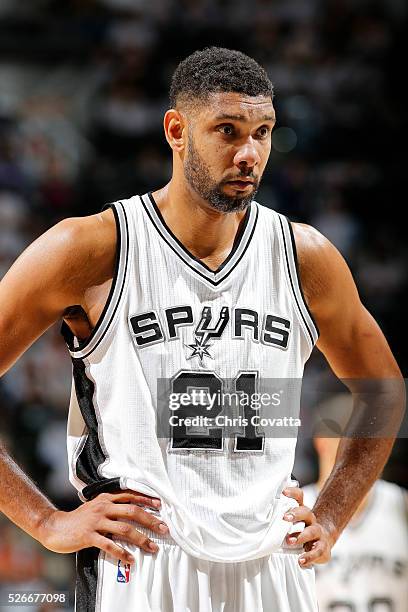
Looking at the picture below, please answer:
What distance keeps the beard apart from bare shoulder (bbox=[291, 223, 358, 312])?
0.65ft

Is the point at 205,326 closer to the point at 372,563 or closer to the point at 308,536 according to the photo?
the point at 308,536

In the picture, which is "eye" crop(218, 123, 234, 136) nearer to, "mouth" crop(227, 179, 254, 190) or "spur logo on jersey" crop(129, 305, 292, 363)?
"mouth" crop(227, 179, 254, 190)

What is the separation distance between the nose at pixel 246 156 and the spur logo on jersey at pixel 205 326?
12.4 inches

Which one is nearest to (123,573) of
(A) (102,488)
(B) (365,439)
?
(A) (102,488)

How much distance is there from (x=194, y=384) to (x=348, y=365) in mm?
477

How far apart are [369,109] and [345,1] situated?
2.17 feet

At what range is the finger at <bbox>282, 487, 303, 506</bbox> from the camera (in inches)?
84.1

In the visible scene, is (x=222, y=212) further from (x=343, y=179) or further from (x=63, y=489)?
(x=343, y=179)

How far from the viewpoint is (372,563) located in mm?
2941

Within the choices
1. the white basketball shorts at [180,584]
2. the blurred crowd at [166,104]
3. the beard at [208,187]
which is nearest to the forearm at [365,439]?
the white basketball shorts at [180,584]

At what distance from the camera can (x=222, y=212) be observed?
2221 millimetres

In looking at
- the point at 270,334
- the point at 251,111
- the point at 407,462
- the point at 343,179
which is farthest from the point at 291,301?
the point at 343,179

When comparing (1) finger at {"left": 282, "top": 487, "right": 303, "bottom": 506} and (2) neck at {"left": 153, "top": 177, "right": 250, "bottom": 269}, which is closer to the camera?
(1) finger at {"left": 282, "top": 487, "right": 303, "bottom": 506}

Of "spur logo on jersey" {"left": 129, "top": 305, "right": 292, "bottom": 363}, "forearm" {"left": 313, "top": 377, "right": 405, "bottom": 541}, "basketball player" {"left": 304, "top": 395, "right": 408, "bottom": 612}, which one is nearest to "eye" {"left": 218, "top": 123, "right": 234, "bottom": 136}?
"spur logo on jersey" {"left": 129, "top": 305, "right": 292, "bottom": 363}
